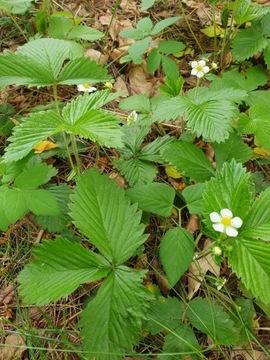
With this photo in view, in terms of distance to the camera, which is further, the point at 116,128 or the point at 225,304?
the point at 225,304

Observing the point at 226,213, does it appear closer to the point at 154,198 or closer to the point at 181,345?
the point at 154,198

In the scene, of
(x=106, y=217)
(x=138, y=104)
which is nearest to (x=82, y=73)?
(x=138, y=104)

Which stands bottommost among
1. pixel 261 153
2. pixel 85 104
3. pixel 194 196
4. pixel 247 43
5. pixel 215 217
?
pixel 261 153

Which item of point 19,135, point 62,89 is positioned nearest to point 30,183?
point 19,135

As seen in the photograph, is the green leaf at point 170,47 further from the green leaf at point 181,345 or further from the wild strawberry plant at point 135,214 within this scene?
the green leaf at point 181,345

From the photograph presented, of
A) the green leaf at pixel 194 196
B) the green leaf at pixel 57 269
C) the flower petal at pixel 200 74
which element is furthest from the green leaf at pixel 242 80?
the green leaf at pixel 57 269

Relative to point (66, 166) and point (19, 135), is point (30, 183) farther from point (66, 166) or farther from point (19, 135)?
point (66, 166)
